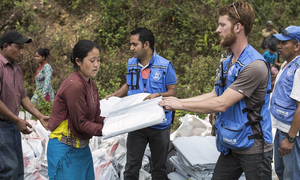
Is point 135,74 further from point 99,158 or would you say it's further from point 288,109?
point 288,109

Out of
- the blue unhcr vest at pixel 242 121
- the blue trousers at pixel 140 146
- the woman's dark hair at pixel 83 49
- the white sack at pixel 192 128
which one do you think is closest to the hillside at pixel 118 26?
the white sack at pixel 192 128

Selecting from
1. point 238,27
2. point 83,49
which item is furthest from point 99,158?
point 238,27

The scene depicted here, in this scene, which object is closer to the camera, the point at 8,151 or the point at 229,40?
the point at 229,40

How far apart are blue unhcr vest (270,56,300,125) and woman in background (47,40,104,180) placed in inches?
69.2

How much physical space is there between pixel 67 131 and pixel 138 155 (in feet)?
4.14

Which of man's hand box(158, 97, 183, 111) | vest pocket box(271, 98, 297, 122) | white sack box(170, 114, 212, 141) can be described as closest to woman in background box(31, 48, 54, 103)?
white sack box(170, 114, 212, 141)

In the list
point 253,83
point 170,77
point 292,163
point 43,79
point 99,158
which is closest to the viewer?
point 253,83

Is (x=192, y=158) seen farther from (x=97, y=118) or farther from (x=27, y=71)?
(x=27, y=71)

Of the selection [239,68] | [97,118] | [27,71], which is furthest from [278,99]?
[27,71]

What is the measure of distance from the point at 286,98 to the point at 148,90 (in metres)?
1.55

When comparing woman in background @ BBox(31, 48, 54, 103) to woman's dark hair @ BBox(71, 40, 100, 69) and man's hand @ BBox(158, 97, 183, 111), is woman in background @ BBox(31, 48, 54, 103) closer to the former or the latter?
woman's dark hair @ BBox(71, 40, 100, 69)

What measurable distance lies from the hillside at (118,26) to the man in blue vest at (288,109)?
17.0ft

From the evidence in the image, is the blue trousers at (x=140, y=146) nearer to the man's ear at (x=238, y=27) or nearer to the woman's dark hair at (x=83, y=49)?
the woman's dark hair at (x=83, y=49)

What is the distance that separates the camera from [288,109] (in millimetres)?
3287
